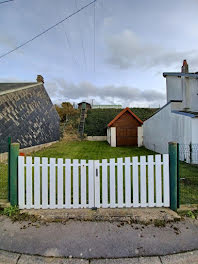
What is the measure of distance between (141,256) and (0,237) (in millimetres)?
2065

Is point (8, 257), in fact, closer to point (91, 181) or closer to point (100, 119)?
point (91, 181)

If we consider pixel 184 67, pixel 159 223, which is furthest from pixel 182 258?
pixel 184 67

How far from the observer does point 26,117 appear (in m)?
11.4

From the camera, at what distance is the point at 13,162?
291 centimetres

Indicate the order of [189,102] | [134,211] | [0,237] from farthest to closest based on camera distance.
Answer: [189,102] < [134,211] < [0,237]

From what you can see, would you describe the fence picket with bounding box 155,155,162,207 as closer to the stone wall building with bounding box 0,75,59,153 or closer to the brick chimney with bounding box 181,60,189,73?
the stone wall building with bounding box 0,75,59,153

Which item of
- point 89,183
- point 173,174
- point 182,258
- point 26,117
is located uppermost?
point 26,117

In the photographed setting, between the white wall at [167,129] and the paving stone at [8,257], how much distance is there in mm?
8446

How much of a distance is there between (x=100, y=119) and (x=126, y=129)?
933 cm

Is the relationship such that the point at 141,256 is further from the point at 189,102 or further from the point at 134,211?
the point at 189,102

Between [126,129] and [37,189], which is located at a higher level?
[126,129]

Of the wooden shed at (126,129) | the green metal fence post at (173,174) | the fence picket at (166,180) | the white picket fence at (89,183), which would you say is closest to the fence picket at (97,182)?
the white picket fence at (89,183)

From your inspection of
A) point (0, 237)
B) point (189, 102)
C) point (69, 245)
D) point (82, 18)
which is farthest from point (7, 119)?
point (189, 102)

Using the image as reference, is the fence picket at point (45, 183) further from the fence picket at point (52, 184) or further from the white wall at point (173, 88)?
the white wall at point (173, 88)
